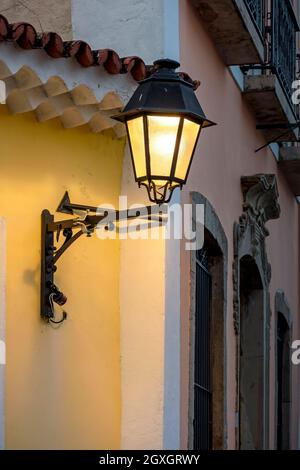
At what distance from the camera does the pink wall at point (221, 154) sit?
910cm

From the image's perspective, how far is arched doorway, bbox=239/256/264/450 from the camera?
40.5 feet

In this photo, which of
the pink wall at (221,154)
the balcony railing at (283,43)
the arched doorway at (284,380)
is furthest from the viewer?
the arched doorway at (284,380)

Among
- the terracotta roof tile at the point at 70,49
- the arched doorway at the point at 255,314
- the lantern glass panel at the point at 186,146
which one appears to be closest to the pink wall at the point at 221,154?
the arched doorway at the point at 255,314

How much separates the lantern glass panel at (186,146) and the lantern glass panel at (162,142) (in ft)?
0.16

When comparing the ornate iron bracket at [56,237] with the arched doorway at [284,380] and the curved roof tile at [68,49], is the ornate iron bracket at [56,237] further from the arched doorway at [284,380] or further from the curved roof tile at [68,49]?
the arched doorway at [284,380]

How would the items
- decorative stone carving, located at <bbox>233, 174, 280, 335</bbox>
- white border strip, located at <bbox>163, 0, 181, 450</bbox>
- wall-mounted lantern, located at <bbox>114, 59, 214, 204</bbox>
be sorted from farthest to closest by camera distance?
1. decorative stone carving, located at <bbox>233, 174, 280, 335</bbox>
2. white border strip, located at <bbox>163, 0, 181, 450</bbox>
3. wall-mounted lantern, located at <bbox>114, 59, 214, 204</bbox>

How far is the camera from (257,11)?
11.1 metres

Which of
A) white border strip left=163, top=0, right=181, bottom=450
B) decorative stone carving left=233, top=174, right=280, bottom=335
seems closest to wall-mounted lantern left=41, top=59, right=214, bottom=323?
white border strip left=163, top=0, right=181, bottom=450

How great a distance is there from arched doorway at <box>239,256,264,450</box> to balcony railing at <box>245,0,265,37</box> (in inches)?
80.1

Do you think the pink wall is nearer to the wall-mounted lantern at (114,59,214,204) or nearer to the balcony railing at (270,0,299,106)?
the balcony railing at (270,0,299,106)

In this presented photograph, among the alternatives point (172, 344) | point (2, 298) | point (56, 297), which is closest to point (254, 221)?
point (172, 344)

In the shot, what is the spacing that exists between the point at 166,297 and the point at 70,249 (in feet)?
Answer: 2.17
